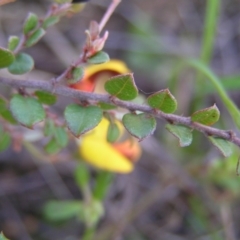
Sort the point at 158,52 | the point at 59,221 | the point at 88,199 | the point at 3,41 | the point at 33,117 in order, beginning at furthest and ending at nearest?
the point at 158,52, the point at 3,41, the point at 59,221, the point at 88,199, the point at 33,117

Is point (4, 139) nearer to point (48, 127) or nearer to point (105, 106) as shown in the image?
point (48, 127)

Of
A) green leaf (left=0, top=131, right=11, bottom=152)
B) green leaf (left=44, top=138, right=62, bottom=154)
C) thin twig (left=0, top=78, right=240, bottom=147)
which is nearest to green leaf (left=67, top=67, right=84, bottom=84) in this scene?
thin twig (left=0, top=78, right=240, bottom=147)

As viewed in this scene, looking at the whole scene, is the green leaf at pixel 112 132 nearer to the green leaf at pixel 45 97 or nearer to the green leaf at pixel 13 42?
the green leaf at pixel 45 97

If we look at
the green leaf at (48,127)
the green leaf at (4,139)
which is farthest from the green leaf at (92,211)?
the green leaf at (48,127)

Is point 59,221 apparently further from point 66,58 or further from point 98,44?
point 98,44

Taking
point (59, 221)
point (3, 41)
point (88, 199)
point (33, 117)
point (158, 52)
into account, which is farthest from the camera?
point (158, 52)

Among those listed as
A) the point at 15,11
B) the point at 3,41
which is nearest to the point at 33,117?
the point at 3,41
